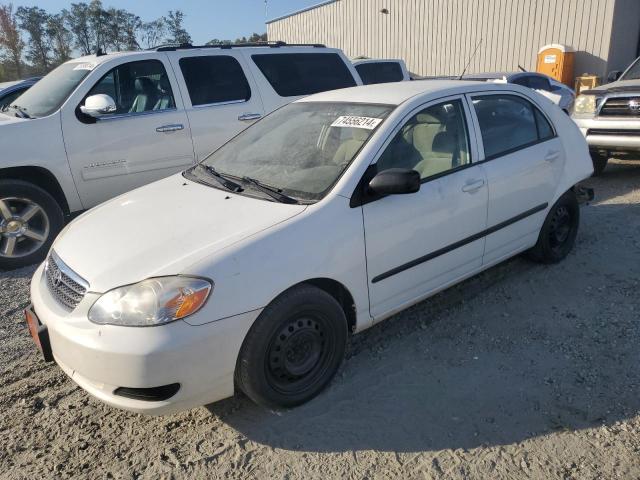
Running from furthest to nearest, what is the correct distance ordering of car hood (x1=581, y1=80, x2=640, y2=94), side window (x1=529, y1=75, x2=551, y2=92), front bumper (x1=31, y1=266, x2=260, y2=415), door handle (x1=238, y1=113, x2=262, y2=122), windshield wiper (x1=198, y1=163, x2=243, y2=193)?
side window (x1=529, y1=75, x2=551, y2=92)
car hood (x1=581, y1=80, x2=640, y2=94)
door handle (x1=238, y1=113, x2=262, y2=122)
windshield wiper (x1=198, y1=163, x2=243, y2=193)
front bumper (x1=31, y1=266, x2=260, y2=415)

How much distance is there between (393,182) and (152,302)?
4.59ft

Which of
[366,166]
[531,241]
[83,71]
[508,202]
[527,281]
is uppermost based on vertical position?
[83,71]

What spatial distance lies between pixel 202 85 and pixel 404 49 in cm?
1701

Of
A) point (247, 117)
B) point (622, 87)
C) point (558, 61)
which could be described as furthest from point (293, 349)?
point (558, 61)

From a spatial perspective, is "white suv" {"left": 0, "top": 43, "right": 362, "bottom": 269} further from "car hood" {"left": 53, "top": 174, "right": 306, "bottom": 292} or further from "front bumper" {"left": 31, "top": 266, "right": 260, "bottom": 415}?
"front bumper" {"left": 31, "top": 266, "right": 260, "bottom": 415}

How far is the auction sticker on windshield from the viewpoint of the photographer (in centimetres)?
323

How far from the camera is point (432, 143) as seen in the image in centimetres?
349

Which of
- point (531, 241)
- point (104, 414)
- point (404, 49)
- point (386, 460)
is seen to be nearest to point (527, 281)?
point (531, 241)

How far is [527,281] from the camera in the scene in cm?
428

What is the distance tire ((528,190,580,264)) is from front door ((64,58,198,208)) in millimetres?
3606

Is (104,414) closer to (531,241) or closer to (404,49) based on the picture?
(531,241)

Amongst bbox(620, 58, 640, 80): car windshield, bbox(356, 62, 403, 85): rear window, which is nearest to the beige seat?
bbox(620, 58, 640, 80): car windshield

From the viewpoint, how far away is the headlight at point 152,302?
235cm

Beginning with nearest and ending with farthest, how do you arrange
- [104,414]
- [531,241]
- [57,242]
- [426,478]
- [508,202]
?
[426,478] < [104,414] < [57,242] < [508,202] < [531,241]
